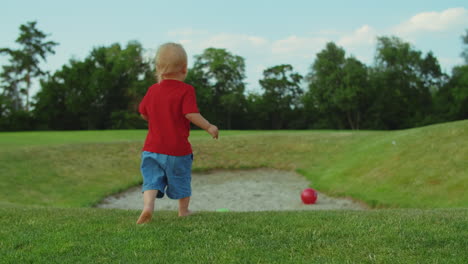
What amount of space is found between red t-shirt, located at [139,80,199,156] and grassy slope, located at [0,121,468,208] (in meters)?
7.57

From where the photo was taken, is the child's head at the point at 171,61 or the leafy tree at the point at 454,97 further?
the leafy tree at the point at 454,97

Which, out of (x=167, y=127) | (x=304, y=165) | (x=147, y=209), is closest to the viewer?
(x=147, y=209)

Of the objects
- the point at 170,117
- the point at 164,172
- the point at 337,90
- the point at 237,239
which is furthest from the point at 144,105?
the point at 337,90

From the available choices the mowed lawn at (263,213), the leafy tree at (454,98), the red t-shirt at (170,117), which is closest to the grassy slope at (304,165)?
the mowed lawn at (263,213)

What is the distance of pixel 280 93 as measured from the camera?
60469 millimetres

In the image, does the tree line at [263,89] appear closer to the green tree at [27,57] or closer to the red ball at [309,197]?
the green tree at [27,57]

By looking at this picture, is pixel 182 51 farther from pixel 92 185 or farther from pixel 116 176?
pixel 116 176

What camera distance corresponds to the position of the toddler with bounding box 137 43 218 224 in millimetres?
4867

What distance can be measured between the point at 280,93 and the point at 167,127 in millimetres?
56358

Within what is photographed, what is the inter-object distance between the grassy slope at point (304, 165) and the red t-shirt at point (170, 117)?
7570 millimetres

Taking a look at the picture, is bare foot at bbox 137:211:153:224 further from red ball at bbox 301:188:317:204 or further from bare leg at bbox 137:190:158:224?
red ball at bbox 301:188:317:204

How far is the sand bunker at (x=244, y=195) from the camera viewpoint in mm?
12531

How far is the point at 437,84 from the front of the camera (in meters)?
56.5

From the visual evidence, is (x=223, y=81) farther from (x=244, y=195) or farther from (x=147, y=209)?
(x=147, y=209)
